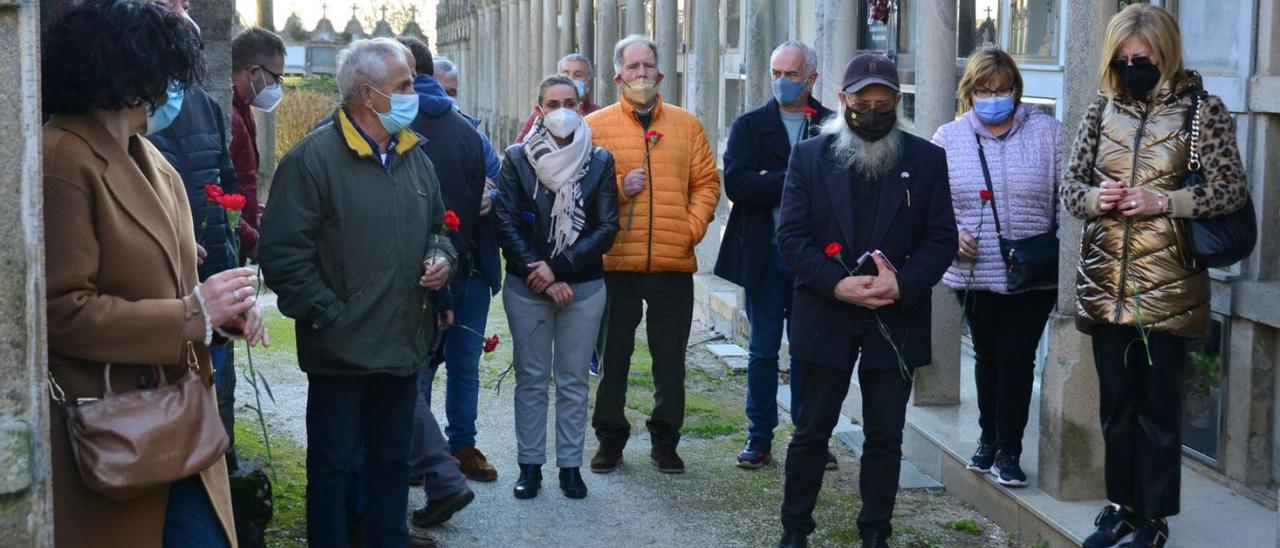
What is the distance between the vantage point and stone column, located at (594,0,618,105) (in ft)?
64.5

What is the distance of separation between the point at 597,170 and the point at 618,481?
150cm

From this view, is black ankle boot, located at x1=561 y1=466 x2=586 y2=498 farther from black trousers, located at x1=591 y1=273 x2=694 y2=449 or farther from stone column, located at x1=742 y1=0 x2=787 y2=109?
Result: stone column, located at x1=742 y1=0 x2=787 y2=109

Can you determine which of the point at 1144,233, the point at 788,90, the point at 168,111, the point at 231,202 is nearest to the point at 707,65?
the point at 788,90

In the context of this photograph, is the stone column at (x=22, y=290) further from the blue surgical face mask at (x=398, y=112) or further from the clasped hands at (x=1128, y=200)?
the clasped hands at (x=1128, y=200)

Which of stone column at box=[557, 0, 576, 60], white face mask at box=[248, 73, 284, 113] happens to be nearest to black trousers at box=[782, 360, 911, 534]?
white face mask at box=[248, 73, 284, 113]

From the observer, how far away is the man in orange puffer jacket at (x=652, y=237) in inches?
296

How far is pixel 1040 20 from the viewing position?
9.12m

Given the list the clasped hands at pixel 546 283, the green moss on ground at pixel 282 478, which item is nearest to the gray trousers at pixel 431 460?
the green moss on ground at pixel 282 478

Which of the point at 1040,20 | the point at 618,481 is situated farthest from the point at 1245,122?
the point at 618,481

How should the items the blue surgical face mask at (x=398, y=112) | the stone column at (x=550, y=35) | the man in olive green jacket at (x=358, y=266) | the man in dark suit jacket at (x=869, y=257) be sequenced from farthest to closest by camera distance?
1. the stone column at (x=550, y=35)
2. the man in dark suit jacket at (x=869, y=257)
3. the blue surgical face mask at (x=398, y=112)
4. the man in olive green jacket at (x=358, y=266)

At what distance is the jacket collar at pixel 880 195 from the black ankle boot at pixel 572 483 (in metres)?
1.92

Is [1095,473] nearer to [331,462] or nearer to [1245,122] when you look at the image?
[1245,122]

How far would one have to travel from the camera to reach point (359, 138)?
5359 mm

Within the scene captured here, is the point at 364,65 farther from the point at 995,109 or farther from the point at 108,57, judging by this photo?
the point at 995,109
